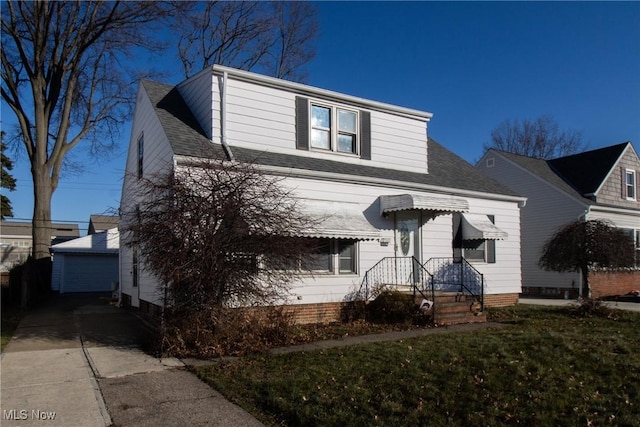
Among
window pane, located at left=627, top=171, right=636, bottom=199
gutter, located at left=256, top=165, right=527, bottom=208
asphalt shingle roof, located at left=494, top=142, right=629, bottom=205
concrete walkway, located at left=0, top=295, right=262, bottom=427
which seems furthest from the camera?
window pane, located at left=627, top=171, right=636, bottom=199

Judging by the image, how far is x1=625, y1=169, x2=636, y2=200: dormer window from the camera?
918 inches

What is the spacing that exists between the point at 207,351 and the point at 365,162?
282 inches

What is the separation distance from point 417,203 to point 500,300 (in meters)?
5.27

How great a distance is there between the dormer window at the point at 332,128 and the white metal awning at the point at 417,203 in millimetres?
1757

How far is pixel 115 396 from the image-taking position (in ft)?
20.0

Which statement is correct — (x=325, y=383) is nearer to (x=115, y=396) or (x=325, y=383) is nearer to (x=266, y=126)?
(x=115, y=396)

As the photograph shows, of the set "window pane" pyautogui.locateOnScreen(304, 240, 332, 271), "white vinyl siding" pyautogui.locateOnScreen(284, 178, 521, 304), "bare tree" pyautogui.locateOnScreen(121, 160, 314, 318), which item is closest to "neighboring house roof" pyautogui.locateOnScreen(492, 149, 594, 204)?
"white vinyl siding" pyautogui.locateOnScreen(284, 178, 521, 304)

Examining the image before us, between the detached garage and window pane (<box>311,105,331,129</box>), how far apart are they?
19.4m

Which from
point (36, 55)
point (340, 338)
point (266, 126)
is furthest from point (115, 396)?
point (36, 55)

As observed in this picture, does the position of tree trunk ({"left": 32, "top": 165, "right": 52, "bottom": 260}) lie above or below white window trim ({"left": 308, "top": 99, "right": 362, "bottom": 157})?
below

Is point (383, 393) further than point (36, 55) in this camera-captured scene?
No

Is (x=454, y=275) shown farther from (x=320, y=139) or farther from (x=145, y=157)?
(x=145, y=157)

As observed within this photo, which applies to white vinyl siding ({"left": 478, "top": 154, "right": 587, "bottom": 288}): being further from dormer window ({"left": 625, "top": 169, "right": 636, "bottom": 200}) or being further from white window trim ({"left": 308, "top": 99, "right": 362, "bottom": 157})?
white window trim ({"left": 308, "top": 99, "right": 362, "bottom": 157})

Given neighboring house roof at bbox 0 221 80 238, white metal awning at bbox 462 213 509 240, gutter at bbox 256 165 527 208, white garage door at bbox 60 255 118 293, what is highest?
gutter at bbox 256 165 527 208
